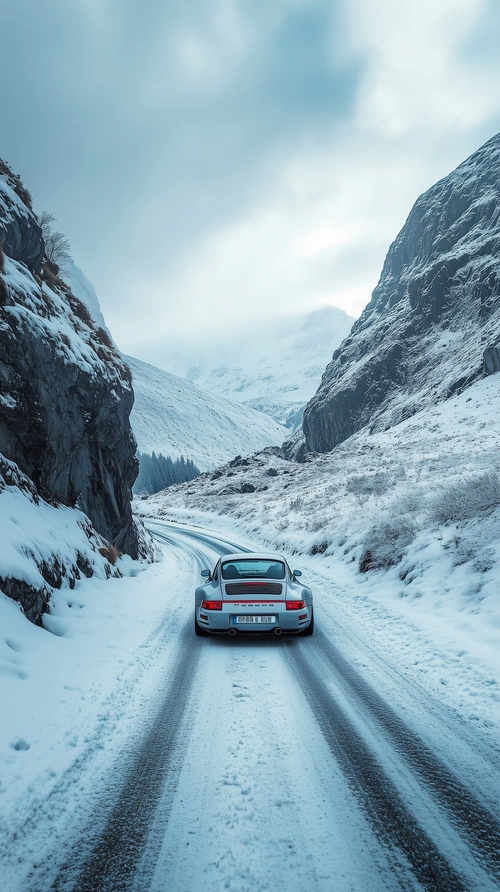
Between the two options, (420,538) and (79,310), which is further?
(79,310)

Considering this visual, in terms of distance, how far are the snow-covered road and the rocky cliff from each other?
22.2 ft

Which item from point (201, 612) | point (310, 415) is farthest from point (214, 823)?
point (310, 415)

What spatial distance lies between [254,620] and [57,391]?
809cm

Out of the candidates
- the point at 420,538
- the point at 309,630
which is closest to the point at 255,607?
the point at 309,630

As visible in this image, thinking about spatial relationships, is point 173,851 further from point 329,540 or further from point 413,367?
point 413,367

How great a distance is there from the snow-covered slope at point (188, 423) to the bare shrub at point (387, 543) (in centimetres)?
11546

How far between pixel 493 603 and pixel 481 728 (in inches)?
129

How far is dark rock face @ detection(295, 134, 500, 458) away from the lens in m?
64.0

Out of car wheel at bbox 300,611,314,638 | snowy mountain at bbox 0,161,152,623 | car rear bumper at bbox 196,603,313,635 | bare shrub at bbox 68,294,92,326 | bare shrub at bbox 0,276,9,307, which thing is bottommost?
car wheel at bbox 300,611,314,638

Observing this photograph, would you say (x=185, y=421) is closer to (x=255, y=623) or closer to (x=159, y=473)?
Result: (x=159, y=473)

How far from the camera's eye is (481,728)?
14.0 ft

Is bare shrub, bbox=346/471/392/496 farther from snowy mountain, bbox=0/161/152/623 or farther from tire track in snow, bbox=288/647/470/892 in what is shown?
tire track in snow, bbox=288/647/470/892

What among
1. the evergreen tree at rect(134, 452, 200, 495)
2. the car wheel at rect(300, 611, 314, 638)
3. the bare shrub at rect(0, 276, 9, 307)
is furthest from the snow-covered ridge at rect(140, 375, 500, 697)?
the evergreen tree at rect(134, 452, 200, 495)

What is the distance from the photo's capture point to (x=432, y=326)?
78.4 m
